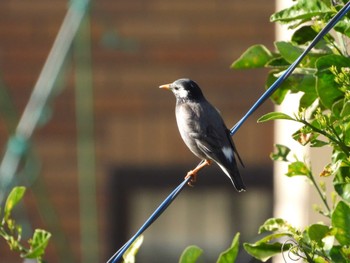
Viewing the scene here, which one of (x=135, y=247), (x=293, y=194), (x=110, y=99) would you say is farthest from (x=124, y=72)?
(x=135, y=247)

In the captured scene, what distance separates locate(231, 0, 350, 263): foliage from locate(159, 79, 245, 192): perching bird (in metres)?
1.65

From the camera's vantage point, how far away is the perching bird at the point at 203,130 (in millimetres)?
4962

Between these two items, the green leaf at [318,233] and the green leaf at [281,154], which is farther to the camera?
the green leaf at [281,154]

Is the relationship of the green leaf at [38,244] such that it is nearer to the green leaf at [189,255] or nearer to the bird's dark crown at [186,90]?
the green leaf at [189,255]

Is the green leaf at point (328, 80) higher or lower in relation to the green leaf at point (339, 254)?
higher

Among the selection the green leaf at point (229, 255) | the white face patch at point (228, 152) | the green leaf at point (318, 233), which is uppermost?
the green leaf at point (318, 233)

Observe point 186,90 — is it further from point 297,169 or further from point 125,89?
point 125,89

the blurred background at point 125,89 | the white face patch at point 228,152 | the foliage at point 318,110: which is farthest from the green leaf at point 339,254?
the blurred background at point 125,89

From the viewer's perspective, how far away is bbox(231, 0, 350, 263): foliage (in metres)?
2.74

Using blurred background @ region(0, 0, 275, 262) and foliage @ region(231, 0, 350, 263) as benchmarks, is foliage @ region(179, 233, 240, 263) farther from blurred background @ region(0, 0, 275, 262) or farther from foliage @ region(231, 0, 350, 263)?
blurred background @ region(0, 0, 275, 262)

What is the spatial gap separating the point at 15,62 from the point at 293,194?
2.74 m

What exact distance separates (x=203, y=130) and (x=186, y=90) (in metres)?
0.33

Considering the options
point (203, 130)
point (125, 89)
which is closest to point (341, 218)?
point (203, 130)

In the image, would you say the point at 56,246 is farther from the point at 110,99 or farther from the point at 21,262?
the point at 110,99
